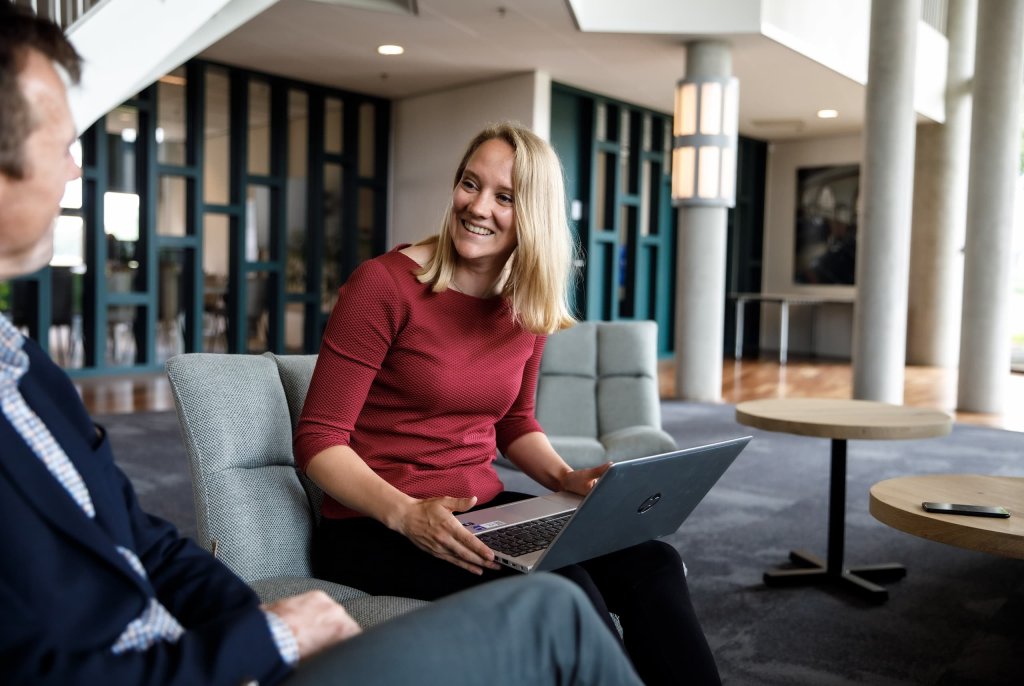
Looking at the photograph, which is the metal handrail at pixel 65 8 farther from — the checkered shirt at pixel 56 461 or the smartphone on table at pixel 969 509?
the smartphone on table at pixel 969 509

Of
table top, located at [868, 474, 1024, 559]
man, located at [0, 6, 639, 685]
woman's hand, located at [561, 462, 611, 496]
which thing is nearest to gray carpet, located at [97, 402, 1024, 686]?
table top, located at [868, 474, 1024, 559]

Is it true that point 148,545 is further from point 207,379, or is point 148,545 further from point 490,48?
point 490,48

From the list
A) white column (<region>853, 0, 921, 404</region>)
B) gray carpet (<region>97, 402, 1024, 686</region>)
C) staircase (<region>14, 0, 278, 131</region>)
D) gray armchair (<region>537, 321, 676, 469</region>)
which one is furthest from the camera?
white column (<region>853, 0, 921, 404</region>)

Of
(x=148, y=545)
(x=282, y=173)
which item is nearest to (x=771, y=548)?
(x=148, y=545)

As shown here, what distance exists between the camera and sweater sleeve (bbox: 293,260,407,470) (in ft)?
5.42

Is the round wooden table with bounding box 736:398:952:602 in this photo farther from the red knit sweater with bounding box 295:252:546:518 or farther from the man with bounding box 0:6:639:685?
the man with bounding box 0:6:639:685

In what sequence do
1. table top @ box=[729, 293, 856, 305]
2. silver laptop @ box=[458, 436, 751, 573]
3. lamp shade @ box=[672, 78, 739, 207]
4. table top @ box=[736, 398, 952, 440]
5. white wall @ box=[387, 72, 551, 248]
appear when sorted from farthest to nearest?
table top @ box=[729, 293, 856, 305] → white wall @ box=[387, 72, 551, 248] → lamp shade @ box=[672, 78, 739, 207] → table top @ box=[736, 398, 952, 440] → silver laptop @ box=[458, 436, 751, 573]

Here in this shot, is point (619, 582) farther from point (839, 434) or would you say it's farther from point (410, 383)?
point (839, 434)

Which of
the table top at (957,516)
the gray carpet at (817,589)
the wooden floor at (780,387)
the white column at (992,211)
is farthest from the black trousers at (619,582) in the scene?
the white column at (992,211)

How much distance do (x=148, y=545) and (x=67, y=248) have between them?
912cm

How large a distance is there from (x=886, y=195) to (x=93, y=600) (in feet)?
23.6

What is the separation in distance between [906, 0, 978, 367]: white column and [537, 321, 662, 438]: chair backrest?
7.93 metres

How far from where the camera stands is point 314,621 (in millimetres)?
1047

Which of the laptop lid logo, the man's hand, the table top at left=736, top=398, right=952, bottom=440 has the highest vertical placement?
the laptop lid logo
